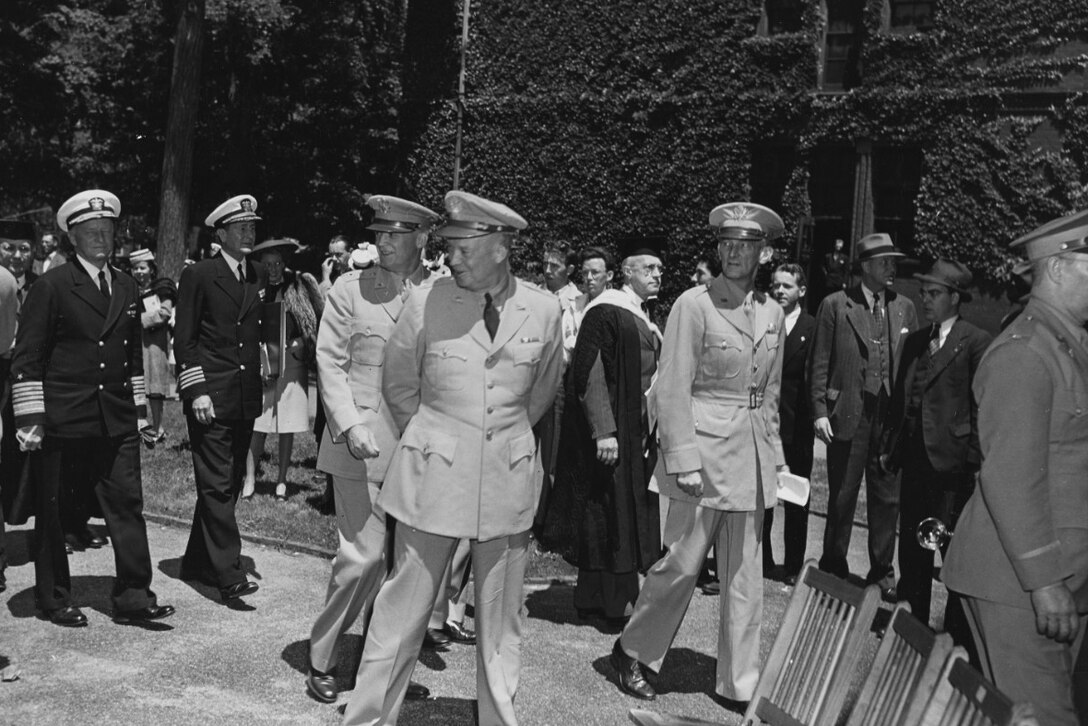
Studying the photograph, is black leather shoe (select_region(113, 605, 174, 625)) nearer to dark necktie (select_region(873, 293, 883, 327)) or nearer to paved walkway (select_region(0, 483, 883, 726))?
paved walkway (select_region(0, 483, 883, 726))

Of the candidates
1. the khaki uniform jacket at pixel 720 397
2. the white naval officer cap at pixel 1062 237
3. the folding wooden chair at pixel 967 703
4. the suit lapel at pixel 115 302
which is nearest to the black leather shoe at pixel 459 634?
the khaki uniform jacket at pixel 720 397

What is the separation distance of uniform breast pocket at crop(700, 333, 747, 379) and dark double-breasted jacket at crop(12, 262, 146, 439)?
313 centimetres

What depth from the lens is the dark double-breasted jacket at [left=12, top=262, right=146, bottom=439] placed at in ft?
19.3

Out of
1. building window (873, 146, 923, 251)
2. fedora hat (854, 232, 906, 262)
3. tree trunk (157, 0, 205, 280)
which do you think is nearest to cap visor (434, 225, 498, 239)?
fedora hat (854, 232, 906, 262)

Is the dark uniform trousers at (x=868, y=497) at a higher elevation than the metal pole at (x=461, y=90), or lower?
lower

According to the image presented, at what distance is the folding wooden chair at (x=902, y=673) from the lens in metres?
2.66

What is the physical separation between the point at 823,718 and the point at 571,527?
3.49 metres

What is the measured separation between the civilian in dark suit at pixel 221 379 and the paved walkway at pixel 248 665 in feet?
0.92

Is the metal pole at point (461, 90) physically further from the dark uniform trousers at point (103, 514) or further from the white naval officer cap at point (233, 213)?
the dark uniform trousers at point (103, 514)

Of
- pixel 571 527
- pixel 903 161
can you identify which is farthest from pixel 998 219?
pixel 571 527

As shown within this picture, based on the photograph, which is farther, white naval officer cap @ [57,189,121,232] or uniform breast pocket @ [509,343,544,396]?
white naval officer cap @ [57,189,121,232]

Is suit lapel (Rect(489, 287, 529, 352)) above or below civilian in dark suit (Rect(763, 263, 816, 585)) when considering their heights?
above

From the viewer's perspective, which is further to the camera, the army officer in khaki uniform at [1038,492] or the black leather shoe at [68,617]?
the black leather shoe at [68,617]

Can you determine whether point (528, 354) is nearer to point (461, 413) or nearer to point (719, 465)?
point (461, 413)
